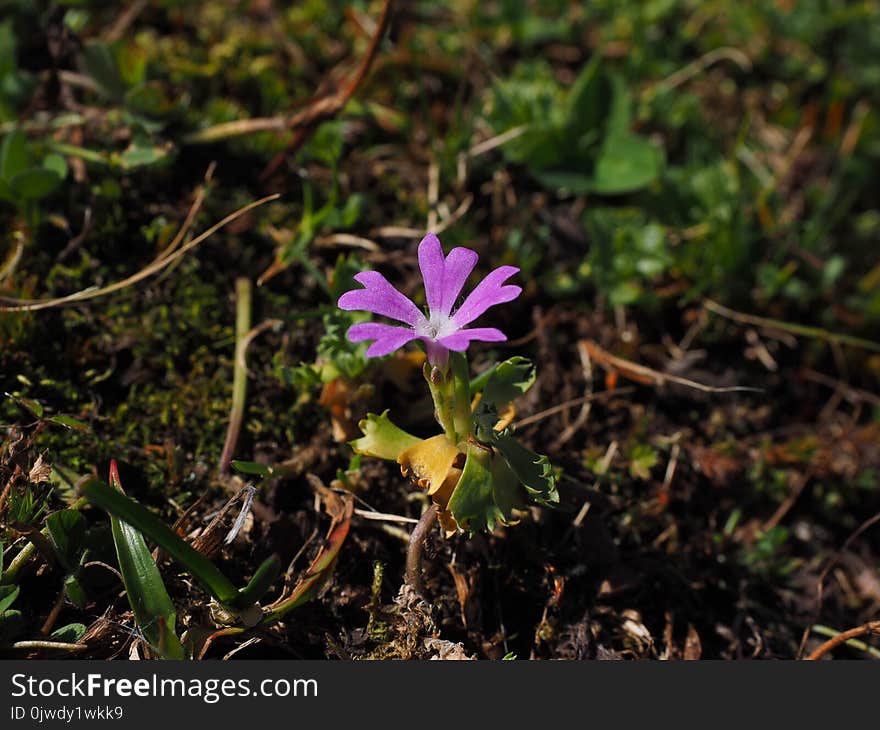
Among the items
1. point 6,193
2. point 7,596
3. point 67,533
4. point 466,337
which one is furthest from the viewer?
point 6,193

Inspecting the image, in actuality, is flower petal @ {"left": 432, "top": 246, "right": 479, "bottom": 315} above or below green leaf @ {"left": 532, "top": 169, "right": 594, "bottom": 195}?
above

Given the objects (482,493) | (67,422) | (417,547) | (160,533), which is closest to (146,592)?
(160,533)

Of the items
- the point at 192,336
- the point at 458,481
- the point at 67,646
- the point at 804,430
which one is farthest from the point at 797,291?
the point at 67,646

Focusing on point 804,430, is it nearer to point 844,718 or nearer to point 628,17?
point 844,718

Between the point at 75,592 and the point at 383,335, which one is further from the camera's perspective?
the point at 75,592

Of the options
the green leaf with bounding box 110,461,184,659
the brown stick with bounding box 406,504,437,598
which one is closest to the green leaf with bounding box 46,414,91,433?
the green leaf with bounding box 110,461,184,659

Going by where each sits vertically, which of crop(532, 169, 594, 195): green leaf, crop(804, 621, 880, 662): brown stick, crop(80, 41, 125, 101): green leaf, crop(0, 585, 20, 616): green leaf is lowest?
crop(804, 621, 880, 662): brown stick

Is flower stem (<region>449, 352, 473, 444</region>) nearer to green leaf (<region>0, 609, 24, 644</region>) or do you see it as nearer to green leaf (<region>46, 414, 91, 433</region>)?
green leaf (<region>46, 414, 91, 433</region>)

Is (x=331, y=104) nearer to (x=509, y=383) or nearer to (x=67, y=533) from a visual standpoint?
(x=509, y=383)

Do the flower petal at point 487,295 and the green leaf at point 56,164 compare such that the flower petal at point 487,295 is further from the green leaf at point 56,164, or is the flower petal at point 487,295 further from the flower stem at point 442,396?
the green leaf at point 56,164
